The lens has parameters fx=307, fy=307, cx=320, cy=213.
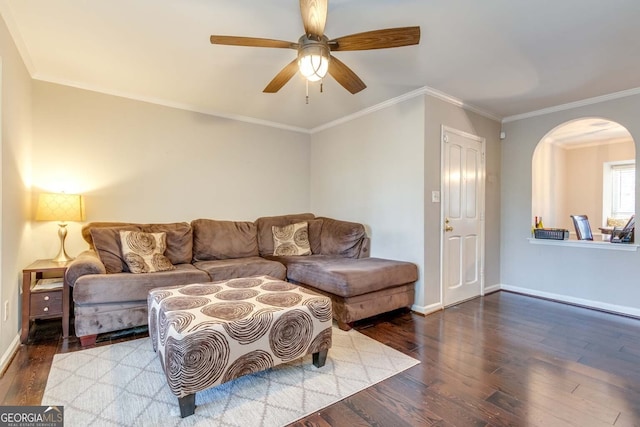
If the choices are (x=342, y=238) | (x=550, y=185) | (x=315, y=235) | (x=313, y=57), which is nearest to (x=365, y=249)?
(x=342, y=238)

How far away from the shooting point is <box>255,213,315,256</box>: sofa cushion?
13.6 ft

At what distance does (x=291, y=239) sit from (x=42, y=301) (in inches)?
99.5

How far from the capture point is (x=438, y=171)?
3.48m

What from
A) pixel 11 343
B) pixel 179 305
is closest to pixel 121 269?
pixel 11 343

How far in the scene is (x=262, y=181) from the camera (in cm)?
461

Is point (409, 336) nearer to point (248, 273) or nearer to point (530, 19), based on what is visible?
point (248, 273)

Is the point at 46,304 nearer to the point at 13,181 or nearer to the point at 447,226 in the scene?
the point at 13,181

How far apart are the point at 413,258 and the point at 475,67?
1976 millimetres

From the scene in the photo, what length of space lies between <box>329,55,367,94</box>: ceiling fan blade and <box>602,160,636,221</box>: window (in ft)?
18.8

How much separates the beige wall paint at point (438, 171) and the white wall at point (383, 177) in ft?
0.27

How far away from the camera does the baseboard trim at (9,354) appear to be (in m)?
2.08

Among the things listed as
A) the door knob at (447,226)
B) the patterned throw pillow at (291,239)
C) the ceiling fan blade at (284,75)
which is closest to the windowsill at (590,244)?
the door knob at (447,226)

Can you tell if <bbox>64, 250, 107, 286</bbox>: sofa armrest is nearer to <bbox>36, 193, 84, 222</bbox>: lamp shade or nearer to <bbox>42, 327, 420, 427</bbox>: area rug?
<bbox>36, 193, 84, 222</bbox>: lamp shade

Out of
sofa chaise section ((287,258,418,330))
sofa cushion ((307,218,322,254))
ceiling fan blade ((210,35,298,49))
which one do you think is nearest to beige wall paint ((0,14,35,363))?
ceiling fan blade ((210,35,298,49))
